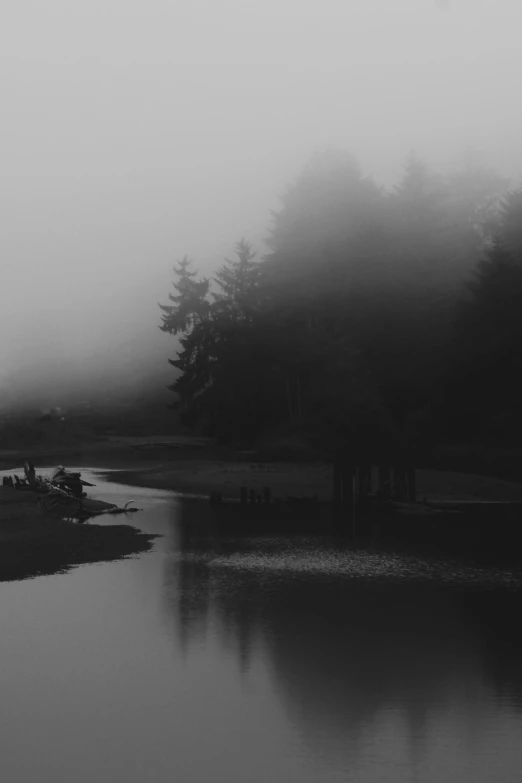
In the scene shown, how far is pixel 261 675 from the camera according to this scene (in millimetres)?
19844

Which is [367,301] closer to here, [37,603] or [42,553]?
[42,553]

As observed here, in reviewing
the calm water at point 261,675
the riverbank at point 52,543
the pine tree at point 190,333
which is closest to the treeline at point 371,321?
the pine tree at point 190,333

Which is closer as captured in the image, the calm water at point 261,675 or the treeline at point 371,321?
the calm water at point 261,675

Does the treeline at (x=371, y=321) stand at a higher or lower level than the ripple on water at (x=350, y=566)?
higher

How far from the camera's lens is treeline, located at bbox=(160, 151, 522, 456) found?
220ft

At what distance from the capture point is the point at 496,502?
58.2 m

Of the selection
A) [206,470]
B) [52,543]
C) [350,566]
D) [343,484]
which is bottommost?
[350,566]

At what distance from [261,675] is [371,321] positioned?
61.9m

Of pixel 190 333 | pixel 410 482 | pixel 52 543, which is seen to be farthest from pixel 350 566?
pixel 190 333

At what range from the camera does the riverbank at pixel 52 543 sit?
3266 cm

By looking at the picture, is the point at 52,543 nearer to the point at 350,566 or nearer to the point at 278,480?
the point at 350,566

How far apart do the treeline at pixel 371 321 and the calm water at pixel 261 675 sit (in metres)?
35.6

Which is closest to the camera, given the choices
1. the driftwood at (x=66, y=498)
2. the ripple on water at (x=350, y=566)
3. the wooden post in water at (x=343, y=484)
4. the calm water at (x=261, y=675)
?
the calm water at (x=261, y=675)

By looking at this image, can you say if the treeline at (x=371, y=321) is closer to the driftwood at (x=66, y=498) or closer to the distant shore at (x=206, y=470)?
the distant shore at (x=206, y=470)
